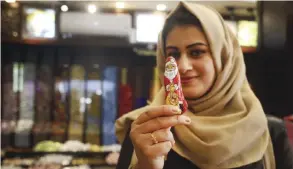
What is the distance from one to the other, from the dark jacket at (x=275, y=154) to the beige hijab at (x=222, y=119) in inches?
0.5

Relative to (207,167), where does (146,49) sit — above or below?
above

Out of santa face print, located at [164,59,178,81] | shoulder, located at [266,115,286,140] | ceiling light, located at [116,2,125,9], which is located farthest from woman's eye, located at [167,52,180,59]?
ceiling light, located at [116,2,125,9]

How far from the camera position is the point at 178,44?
73 centimetres

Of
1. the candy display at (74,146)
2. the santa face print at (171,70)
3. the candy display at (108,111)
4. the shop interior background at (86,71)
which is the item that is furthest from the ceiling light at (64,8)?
the santa face print at (171,70)

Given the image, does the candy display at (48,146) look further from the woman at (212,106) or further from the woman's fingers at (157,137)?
the woman's fingers at (157,137)

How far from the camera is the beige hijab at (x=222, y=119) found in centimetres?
73

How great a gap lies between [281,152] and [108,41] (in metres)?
0.87

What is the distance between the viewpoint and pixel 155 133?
23.9 inches

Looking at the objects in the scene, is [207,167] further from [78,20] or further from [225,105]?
[78,20]

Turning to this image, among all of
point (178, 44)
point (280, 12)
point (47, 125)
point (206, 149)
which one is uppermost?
point (280, 12)

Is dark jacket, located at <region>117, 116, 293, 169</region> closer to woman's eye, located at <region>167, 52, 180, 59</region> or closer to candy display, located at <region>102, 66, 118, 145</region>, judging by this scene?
woman's eye, located at <region>167, 52, 180, 59</region>

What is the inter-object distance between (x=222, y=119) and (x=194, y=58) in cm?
15

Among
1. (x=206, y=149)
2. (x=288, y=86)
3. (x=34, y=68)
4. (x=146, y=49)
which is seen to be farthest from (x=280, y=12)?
(x=34, y=68)

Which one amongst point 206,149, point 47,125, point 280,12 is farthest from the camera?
point 47,125
